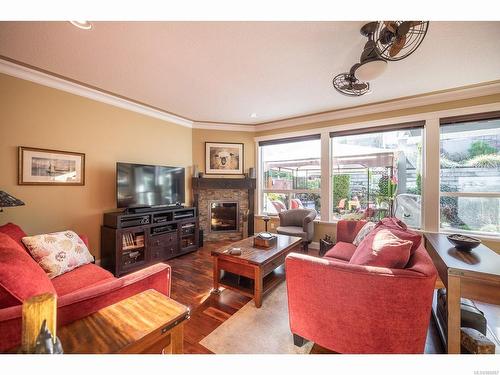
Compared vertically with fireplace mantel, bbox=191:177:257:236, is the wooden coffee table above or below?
below

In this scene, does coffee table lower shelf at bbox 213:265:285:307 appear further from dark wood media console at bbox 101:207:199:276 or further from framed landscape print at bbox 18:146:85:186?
framed landscape print at bbox 18:146:85:186

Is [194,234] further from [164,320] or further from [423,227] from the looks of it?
[423,227]

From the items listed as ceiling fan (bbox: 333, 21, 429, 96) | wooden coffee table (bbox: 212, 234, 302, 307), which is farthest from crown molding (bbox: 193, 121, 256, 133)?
ceiling fan (bbox: 333, 21, 429, 96)

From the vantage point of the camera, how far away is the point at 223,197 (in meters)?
4.56

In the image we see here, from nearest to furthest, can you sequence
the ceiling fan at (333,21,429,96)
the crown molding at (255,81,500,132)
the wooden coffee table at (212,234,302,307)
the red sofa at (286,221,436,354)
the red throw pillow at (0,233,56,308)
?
the red throw pillow at (0,233,56,308), the red sofa at (286,221,436,354), the ceiling fan at (333,21,429,96), the wooden coffee table at (212,234,302,307), the crown molding at (255,81,500,132)

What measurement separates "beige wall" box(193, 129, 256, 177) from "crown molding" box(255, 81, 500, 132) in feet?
1.88

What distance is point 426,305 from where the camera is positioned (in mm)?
1120

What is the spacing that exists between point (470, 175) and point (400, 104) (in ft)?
4.62

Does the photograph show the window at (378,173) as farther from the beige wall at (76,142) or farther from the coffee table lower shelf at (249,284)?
the coffee table lower shelf at (249,284)

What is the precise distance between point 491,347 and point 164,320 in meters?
1.91

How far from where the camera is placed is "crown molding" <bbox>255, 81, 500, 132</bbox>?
2.74m

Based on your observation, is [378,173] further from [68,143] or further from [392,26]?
[68,143]

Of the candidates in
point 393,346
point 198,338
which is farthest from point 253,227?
point 393,346

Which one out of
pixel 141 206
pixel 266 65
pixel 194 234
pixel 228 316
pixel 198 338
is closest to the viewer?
pixel 198 338
